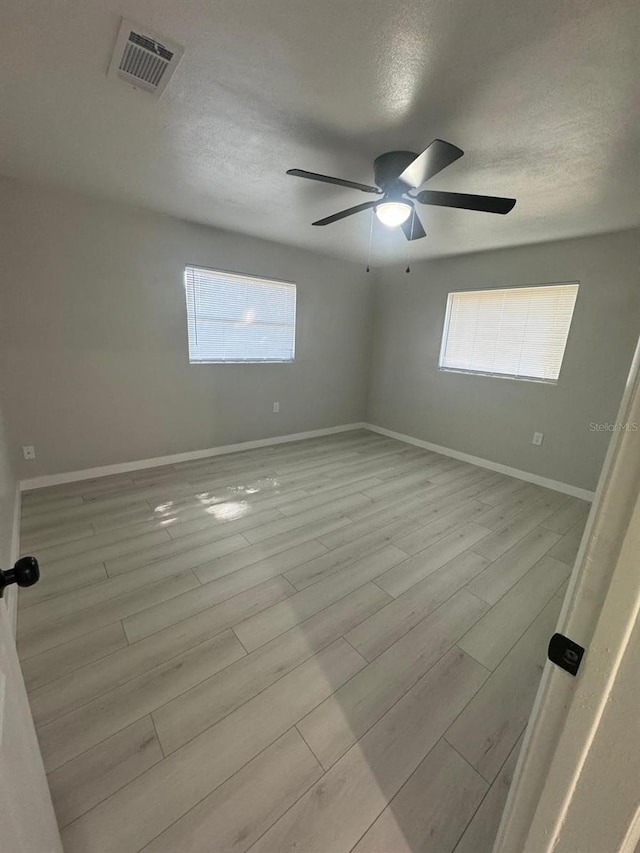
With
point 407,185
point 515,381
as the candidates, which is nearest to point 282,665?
point 407,185

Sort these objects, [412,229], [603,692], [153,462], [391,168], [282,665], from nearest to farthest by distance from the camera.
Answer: [603,692] → [282,665] → [391,168] → [412,229] → [153,462]

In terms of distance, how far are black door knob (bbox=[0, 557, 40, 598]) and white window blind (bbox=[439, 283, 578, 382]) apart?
154 inches

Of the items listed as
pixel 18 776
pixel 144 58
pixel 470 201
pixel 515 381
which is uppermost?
pixel 144 58

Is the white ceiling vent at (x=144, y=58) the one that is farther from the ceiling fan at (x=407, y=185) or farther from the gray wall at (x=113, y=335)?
the gray wall at (x=113, y=335)

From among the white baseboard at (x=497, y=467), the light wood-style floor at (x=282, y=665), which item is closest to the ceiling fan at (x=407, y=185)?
the light wood-style floor at (x=282, y=665)

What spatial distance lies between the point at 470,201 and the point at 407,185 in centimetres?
34

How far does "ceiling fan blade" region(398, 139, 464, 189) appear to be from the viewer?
53.9 inches

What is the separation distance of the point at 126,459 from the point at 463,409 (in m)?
3.70

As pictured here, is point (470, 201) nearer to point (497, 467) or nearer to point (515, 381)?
point (515, 381)

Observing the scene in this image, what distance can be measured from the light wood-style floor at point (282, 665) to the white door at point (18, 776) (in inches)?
15.9

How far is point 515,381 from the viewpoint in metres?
3.51

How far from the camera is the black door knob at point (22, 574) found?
559 millimetres

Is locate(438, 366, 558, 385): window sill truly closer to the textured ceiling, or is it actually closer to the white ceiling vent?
the textured ceiling

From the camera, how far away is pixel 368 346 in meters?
4.93
